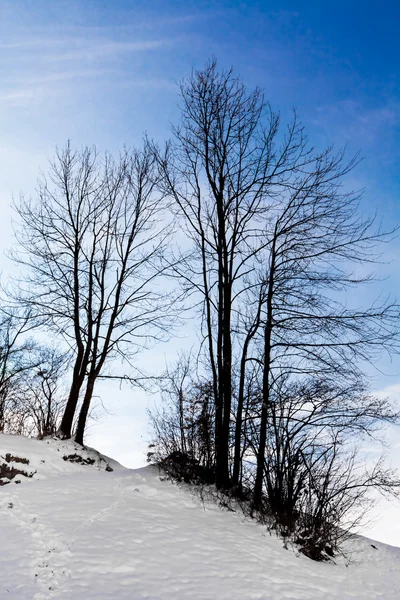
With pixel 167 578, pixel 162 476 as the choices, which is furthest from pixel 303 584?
pixel 162 476

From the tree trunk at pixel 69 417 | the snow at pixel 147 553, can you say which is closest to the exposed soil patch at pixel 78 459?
the tree trunk at pixel 69 417

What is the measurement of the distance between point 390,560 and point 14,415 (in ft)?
76.1

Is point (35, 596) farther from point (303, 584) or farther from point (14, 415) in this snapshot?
point (14, 415)

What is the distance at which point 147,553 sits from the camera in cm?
614

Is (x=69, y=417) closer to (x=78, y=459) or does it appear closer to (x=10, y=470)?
(x=78, y=459)

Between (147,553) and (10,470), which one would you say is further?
(10,470)

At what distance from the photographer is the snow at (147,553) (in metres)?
5.13

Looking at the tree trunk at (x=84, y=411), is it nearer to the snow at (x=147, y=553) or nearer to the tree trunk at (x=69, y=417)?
the tree trunk at (x=69, y=417)

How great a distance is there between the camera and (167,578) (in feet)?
17.7

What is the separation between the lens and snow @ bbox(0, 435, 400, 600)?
5133 millimetres

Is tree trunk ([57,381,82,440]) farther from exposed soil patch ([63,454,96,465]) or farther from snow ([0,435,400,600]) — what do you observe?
snow ([0,435,400,600])

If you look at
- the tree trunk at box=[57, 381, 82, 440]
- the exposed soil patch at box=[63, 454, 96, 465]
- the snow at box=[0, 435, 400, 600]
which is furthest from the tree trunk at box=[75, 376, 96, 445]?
the snow at box=[0, 435, 400, 600]

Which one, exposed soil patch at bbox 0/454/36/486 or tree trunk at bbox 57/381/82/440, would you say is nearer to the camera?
exposed soil patch at bbox 0/454/36/486

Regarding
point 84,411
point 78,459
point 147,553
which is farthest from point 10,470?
point 84,411
